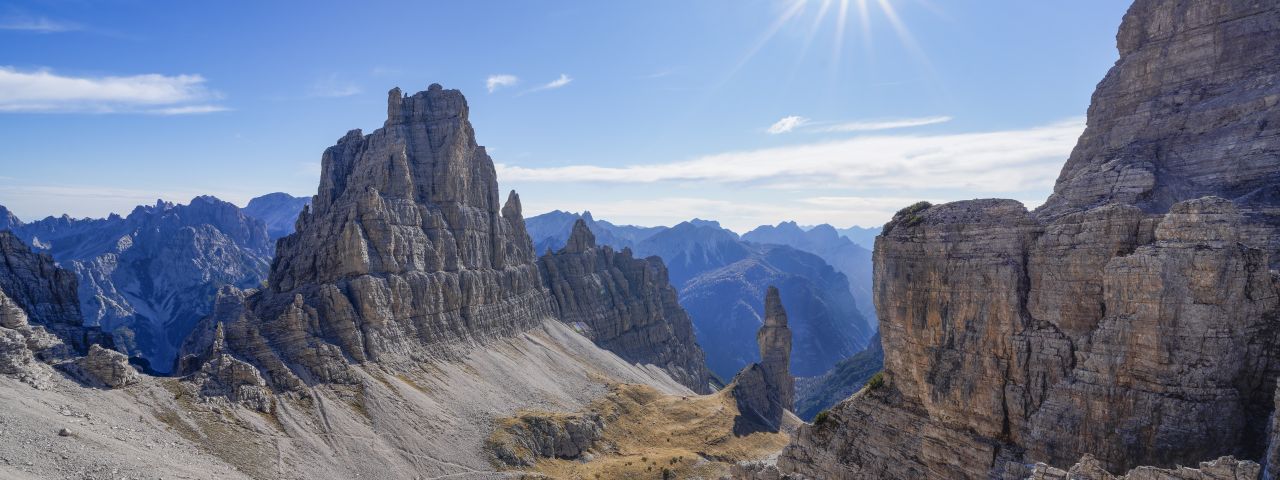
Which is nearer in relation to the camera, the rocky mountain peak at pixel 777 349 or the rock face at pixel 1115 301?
the rock face at pixel 1115 301

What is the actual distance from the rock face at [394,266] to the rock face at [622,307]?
12.7m

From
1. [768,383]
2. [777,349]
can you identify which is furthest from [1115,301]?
[777,349]

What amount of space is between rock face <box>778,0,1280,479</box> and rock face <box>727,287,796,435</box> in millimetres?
57965

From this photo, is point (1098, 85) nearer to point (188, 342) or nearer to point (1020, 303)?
point (1020, 303)

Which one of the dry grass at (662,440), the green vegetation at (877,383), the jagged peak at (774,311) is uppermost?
the green vegetation at (877,383)

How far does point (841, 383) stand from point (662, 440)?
86153mm

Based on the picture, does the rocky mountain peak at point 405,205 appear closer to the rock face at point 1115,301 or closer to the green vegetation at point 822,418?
the green vegetation at point 822,418

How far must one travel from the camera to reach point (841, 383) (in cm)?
17362

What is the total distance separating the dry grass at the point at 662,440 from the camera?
86.7m

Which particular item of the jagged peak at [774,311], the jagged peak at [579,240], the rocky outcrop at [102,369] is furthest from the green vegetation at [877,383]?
the jagged peak at [579,240]

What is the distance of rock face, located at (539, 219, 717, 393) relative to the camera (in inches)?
6378

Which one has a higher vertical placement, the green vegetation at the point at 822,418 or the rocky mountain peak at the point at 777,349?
the green vegetation at the point at 822,418

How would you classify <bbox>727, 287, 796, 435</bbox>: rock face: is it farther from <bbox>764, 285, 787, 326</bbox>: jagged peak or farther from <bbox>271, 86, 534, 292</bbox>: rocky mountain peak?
<bbox>271, 86, 534, 292</bbox>: rocky mountain peak

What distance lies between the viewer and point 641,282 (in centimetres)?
18612
